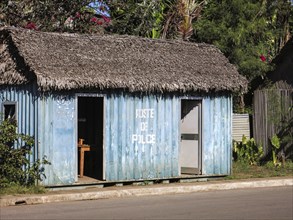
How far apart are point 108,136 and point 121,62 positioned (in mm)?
1778

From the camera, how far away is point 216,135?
1725cm

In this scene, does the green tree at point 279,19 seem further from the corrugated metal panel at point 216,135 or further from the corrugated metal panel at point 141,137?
the corrugated metal panel at point 141,137

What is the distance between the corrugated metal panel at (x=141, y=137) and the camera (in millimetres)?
15570

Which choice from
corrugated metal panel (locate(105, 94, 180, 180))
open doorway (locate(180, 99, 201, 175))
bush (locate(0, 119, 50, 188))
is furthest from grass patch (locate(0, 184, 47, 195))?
open doorway (locate(180, 99, 201, 175))

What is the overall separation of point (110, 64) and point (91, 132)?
2.82 meters

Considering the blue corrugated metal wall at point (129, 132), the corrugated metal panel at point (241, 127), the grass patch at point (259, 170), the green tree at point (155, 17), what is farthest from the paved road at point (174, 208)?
the green tree at point (155, 17)

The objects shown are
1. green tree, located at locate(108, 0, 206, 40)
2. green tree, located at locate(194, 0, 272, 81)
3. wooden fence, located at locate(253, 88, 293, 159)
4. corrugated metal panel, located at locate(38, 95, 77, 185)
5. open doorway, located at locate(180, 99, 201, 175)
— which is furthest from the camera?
green tree, located at locate(108, 0, 206, 40)

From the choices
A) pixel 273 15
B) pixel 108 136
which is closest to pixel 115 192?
pixel 108 136

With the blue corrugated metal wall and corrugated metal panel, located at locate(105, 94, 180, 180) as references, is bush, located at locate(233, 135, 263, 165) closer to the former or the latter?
A: the blue corrugated metal wall

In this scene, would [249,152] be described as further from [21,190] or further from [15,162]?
[21,190]

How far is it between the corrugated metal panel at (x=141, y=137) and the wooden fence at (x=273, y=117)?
17.2ft

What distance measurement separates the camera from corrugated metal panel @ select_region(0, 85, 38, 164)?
48.1 feet

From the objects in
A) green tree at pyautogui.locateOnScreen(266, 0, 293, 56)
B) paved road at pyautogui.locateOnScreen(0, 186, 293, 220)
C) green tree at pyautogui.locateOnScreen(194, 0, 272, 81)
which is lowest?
paved road at pyautogui.locateOnScreen(0, 186, 293, 220)

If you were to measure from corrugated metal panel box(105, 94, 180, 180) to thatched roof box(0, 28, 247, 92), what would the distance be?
16.7 inches
